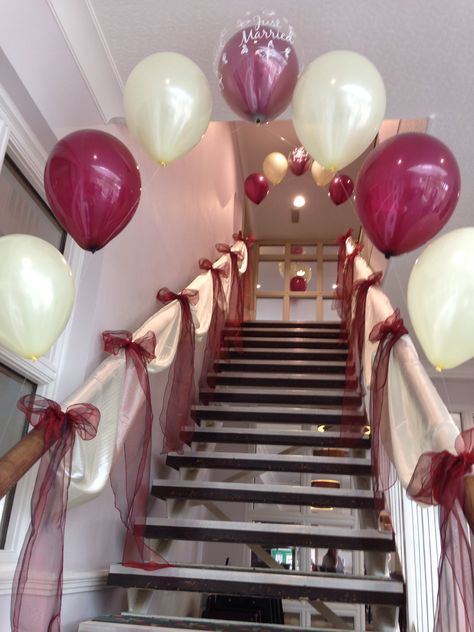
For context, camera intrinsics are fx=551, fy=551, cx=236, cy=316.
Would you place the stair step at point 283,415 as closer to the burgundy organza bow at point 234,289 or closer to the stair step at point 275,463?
the stair step at point 275,463

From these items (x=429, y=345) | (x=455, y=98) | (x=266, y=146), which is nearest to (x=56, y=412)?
(x=429, y=345)

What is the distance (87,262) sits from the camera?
2.18 m

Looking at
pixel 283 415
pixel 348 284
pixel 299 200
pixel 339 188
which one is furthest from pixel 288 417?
pixel 299 200

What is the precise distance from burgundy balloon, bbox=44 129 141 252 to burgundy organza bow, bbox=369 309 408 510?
107 cm

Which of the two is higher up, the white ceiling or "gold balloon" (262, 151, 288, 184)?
"gold balloon" (262, 151, 288, 184)

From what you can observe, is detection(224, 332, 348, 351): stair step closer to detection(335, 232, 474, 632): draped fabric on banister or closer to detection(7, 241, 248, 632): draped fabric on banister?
detection(7, 241, 248, 632): draped fabric on banister

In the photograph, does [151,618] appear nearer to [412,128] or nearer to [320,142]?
[320,142]

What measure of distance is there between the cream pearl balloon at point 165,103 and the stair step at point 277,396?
206 centimetres

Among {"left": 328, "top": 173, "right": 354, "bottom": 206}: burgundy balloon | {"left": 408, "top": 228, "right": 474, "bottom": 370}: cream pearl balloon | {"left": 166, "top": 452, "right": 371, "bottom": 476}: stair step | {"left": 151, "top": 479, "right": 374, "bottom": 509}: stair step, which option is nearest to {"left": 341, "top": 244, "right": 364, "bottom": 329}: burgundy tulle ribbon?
{"left": 328, "top": 173, "right": 354, "bottom": 206}: burgundy balloon

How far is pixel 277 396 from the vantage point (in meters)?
3.47

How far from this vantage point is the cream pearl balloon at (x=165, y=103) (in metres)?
1.63

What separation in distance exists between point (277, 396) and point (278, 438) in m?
0.55

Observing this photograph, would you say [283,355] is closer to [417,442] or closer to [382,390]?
[382,390]

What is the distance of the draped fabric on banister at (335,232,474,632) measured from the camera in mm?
1148
